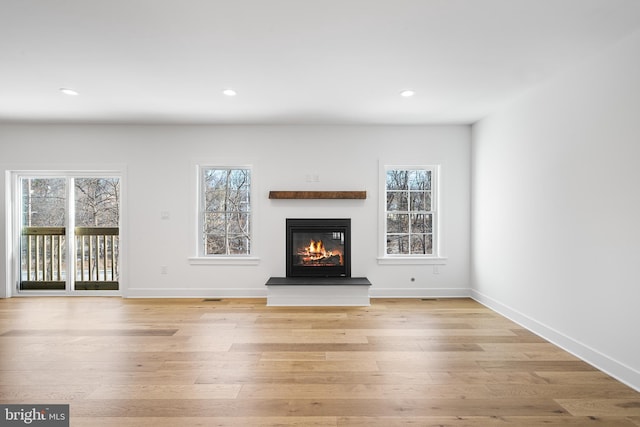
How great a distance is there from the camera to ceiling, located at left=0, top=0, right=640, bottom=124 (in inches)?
85.9

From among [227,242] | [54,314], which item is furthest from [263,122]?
[54,314]

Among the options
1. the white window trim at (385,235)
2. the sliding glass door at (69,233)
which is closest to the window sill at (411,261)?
the white window trim at (385,235)

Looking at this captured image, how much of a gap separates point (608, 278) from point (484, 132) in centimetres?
253

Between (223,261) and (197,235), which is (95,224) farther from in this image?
(223,261)

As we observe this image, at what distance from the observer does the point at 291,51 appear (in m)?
2.73

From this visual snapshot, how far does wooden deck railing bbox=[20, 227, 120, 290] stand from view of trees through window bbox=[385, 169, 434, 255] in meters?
4.16

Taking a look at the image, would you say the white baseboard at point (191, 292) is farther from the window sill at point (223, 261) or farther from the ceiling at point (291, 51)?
the ceiling at point (291, 51)

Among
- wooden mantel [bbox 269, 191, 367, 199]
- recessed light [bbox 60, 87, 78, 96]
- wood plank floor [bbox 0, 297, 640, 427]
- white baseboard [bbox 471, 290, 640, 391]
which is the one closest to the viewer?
wood plank floor [bbox 0, 297, 640, 427]

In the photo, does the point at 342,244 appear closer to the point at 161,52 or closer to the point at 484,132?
the point at 484,132

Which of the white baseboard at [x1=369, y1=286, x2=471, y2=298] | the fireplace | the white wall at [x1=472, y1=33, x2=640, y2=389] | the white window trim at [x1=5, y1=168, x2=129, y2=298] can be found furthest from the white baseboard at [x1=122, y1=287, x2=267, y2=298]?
the white wall at [x1=472, y1=33, x2=640, y2=389]

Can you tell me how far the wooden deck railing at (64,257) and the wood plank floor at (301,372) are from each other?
41.4 inches

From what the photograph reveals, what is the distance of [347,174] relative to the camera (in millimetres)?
4980

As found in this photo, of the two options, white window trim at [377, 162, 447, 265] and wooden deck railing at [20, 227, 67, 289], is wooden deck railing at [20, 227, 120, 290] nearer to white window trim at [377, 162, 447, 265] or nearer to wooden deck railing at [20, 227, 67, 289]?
wooden deck railing at [20, 227, 67, 289]

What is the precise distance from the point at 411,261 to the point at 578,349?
229 cm
